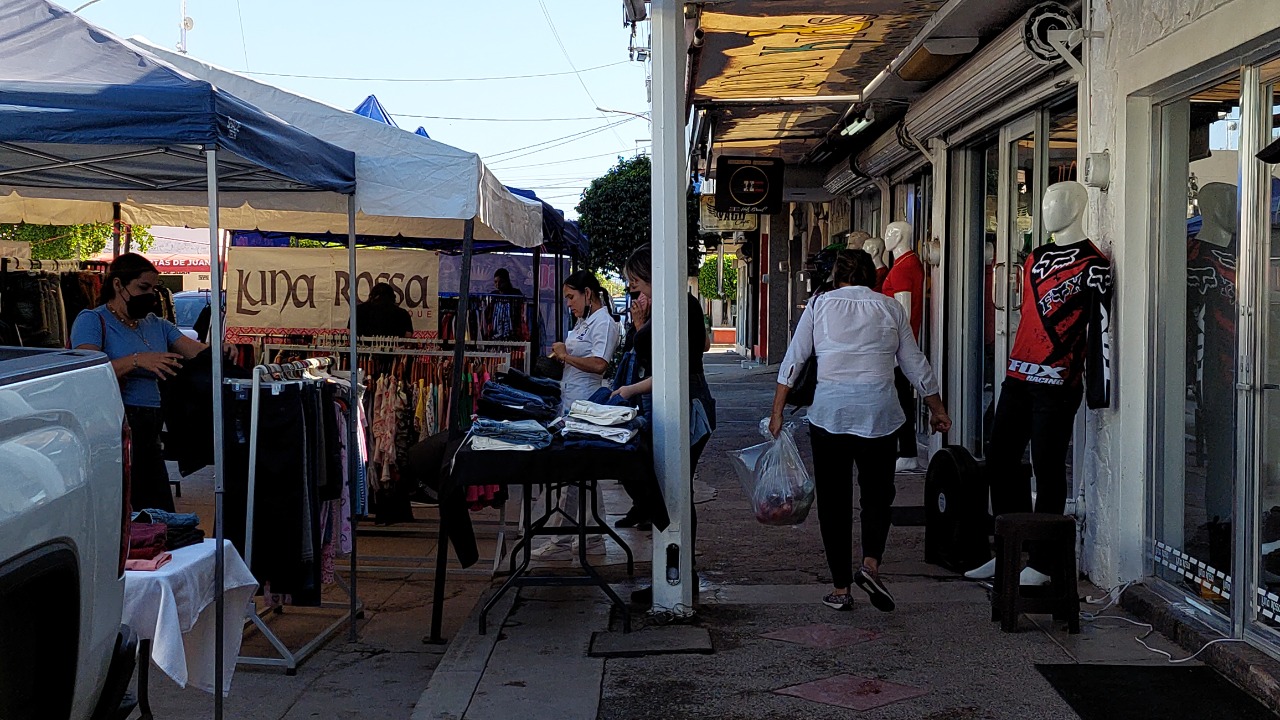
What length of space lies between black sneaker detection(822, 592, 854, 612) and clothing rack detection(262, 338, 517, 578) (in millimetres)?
2128

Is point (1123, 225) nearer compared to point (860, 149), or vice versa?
point (1123, 225)

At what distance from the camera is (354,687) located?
5.45 m

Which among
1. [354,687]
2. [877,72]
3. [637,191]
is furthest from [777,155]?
[637,191]

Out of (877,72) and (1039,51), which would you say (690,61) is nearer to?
(877,72)

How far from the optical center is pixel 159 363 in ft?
20.3

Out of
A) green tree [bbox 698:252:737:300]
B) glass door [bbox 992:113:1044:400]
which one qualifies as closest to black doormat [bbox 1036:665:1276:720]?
glass door [bbox 992:113:1044:400]

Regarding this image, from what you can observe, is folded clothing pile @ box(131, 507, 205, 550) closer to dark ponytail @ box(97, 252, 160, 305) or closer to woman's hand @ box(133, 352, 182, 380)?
woman's hand @ box(133, 352, 182, 380)

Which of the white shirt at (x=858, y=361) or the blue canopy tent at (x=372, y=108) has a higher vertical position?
the blue canopy tent at (x=372, y=108)

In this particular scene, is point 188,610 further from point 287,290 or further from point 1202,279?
point 287,290

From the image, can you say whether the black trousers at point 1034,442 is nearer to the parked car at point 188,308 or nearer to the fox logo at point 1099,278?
the fox logo at point 1099,278

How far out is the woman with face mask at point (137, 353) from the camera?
20.4 ft

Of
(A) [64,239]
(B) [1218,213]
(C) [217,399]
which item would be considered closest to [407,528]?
(C) [217,399]

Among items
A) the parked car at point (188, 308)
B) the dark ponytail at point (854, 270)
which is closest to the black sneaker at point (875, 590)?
the dark ponytail at point (854, 270)

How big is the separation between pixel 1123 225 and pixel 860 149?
8.14 m
